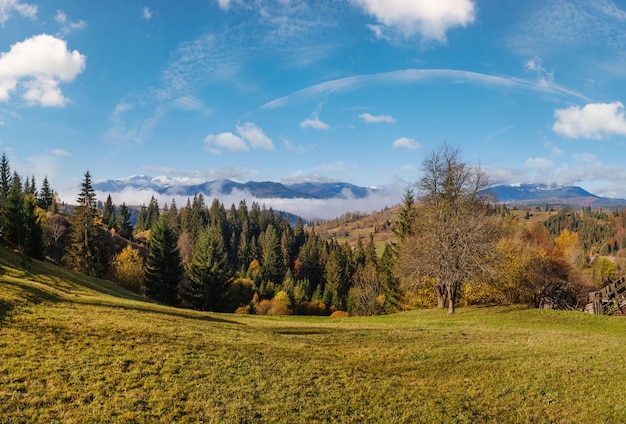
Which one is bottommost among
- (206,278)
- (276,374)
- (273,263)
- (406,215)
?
(273,263)

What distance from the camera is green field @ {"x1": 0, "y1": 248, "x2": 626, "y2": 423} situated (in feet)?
34.0

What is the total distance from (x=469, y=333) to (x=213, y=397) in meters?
17.8

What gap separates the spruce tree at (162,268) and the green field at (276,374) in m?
40.5

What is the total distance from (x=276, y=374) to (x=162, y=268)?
52954mm

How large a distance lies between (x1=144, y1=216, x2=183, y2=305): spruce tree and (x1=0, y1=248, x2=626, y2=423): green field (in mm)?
40507

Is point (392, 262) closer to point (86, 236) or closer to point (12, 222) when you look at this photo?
point (86, 236)

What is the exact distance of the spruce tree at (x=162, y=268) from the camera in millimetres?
60281

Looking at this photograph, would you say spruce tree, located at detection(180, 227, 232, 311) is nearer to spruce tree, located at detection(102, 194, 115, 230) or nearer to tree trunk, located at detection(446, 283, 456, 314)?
tree trunk, located at detection(446, 283, 456, 314)

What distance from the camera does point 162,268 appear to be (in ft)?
199

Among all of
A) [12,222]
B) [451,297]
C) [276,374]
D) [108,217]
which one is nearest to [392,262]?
[451,297]

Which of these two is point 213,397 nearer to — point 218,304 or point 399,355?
point 399,355

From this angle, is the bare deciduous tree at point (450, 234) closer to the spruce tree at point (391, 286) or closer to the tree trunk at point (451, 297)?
the tree trunk at point (451, 297)

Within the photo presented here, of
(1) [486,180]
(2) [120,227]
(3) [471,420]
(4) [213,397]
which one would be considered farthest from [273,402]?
(2) [120,227]

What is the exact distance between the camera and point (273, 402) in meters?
11.1
